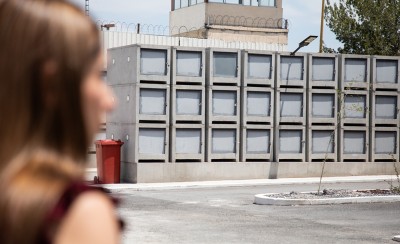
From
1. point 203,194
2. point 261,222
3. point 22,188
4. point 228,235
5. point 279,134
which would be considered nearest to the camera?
point 22,188

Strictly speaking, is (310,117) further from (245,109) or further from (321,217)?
(321,217)

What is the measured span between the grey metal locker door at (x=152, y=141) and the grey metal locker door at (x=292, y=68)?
409 centimetres

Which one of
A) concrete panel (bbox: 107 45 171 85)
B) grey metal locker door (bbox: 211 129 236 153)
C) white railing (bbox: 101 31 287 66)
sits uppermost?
Answer: white railing (bbox: 101 31 287 66)

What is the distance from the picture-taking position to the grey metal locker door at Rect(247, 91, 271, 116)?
2539 cm

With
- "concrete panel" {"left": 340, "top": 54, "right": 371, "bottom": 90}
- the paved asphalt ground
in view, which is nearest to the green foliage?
"concrete panel" {"left": 340, "top": 54, "right": 371, "bottom": 90}

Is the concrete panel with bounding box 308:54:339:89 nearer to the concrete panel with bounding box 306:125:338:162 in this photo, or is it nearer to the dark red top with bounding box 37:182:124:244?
the concrete panel with bounding box 306:125:338:162

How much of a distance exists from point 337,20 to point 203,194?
32.0 m

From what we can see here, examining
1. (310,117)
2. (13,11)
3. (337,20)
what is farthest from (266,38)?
(13,11)

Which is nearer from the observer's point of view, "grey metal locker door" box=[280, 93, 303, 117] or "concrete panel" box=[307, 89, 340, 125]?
"grey metal locker door" box=[280, 93, 303, 117]

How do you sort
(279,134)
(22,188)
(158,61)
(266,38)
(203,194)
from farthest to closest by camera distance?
(266,38) < (279,134) < (158,61) < (203,194) < (22,188)

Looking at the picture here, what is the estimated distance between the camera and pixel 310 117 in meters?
26.1

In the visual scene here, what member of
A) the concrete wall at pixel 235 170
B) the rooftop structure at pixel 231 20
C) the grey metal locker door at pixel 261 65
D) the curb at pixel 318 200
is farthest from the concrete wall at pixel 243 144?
the rooftop structure at pixel 231 20

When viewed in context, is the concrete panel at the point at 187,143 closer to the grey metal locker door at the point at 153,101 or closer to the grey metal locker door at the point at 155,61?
the grey metal locker door at the point at 153,101

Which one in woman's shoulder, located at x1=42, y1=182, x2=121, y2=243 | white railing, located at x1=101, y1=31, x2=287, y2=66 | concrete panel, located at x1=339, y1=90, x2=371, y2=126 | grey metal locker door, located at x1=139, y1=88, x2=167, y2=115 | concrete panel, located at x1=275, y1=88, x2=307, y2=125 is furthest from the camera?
white railing, located at x1=101, y1=31, x2=287, y2=66
